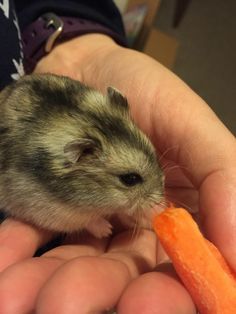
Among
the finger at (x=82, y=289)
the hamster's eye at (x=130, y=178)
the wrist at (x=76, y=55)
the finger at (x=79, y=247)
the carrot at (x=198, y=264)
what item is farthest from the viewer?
the wrist at (x=76, y=55)

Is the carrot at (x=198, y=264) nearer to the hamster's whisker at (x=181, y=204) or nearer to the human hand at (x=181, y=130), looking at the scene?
the human hand at (x=181, y=130)

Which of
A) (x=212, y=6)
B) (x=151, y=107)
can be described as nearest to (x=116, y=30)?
(x=151, y=107)

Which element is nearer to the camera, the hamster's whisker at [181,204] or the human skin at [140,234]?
the human skin at [140,234]

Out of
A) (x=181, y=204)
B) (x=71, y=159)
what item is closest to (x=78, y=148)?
(x=71, y=159)

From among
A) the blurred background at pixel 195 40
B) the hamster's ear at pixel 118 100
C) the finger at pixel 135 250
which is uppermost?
the hamster's ear at pixel 118 100

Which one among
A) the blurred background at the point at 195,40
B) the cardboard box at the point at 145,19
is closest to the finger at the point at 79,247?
the blurred background at the point at 195,40

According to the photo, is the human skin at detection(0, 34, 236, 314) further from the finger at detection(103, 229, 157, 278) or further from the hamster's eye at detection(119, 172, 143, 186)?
the hamster's eye at detection(119, 172, 143, 186)
